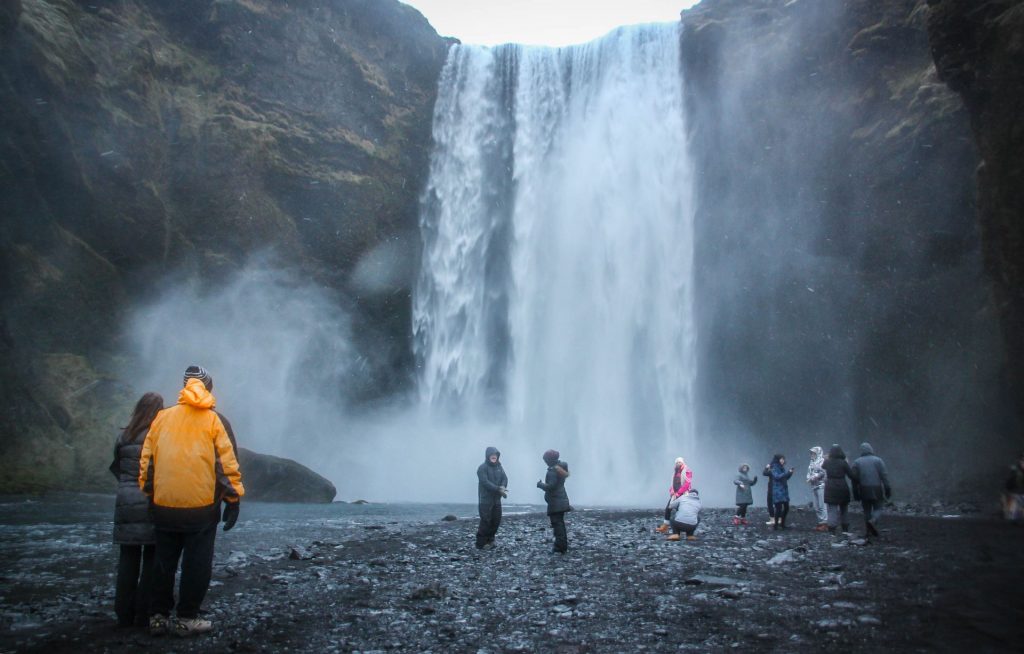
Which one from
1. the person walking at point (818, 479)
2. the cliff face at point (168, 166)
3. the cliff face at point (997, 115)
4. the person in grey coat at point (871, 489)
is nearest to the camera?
the person in grey coat at point (871, 489)

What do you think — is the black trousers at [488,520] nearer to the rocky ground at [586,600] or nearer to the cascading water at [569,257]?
the rocky ground at [586,600]

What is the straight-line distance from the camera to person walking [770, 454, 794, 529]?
1470 cm

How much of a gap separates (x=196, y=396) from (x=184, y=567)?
1.33m

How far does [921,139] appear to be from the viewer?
2680 cm

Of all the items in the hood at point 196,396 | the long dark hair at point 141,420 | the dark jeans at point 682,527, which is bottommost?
the dark jeans at point 682,527

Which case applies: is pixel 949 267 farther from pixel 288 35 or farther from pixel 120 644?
pixel 288 35

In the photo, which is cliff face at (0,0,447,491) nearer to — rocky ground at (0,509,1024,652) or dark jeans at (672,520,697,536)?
rocky ground at (0,509,1024,652)

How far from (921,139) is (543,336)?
731 inches

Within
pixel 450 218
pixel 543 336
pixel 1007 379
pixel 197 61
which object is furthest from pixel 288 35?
pixel 1007 379

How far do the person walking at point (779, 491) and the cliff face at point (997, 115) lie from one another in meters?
9.88

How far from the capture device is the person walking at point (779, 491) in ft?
48.2

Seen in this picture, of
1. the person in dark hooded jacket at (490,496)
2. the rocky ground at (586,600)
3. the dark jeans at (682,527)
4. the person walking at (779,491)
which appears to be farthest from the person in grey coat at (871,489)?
the person in dark hooded jacket at (490,496)

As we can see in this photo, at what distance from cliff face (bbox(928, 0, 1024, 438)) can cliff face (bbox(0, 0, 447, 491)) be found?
86.0 feet

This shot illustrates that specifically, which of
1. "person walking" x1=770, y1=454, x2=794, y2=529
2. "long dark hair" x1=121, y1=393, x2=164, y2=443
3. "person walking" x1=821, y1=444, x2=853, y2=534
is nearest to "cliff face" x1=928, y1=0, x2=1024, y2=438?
"person walking" x1=770, y1=454, x2=794, y2=529
